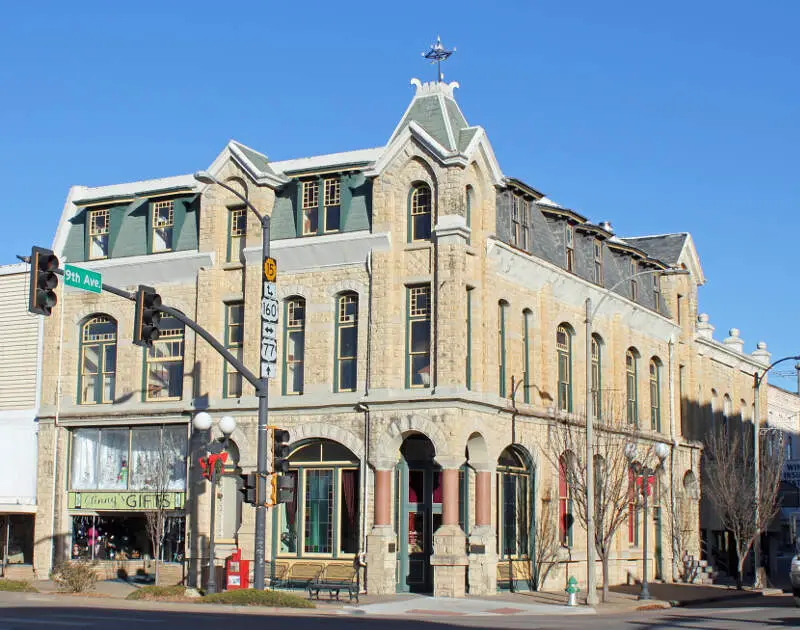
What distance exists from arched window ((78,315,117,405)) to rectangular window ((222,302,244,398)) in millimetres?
4323

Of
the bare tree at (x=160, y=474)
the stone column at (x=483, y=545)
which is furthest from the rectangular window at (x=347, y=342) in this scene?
the bare tree at (x=160, y=474)

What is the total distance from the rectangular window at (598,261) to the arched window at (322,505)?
13.3 metres

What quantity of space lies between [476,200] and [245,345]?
831 cm

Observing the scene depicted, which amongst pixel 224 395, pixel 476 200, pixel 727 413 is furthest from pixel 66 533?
pixel 727 413

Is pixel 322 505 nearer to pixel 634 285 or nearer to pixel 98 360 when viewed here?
pixel 98 360

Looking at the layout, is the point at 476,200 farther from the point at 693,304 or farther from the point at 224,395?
the point at 693,304

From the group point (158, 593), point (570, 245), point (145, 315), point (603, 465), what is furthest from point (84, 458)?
point (570, 245)

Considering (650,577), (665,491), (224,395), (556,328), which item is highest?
(556,328)

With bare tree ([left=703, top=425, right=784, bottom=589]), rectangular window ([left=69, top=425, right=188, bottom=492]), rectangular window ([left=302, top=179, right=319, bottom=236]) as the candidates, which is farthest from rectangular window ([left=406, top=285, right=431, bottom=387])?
bare tree ([left=703, top=425, right=784, bottom=589])

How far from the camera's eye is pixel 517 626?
22.6 meters

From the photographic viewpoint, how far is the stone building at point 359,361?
109 feet

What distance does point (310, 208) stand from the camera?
3634 cm

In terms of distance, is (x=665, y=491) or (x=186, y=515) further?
(x=665, y=491)

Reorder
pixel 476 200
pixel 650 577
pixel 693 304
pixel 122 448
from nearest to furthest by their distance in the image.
→ pixel 476 200
pixel 122 448
pixel 650 577
pixel 693 304
